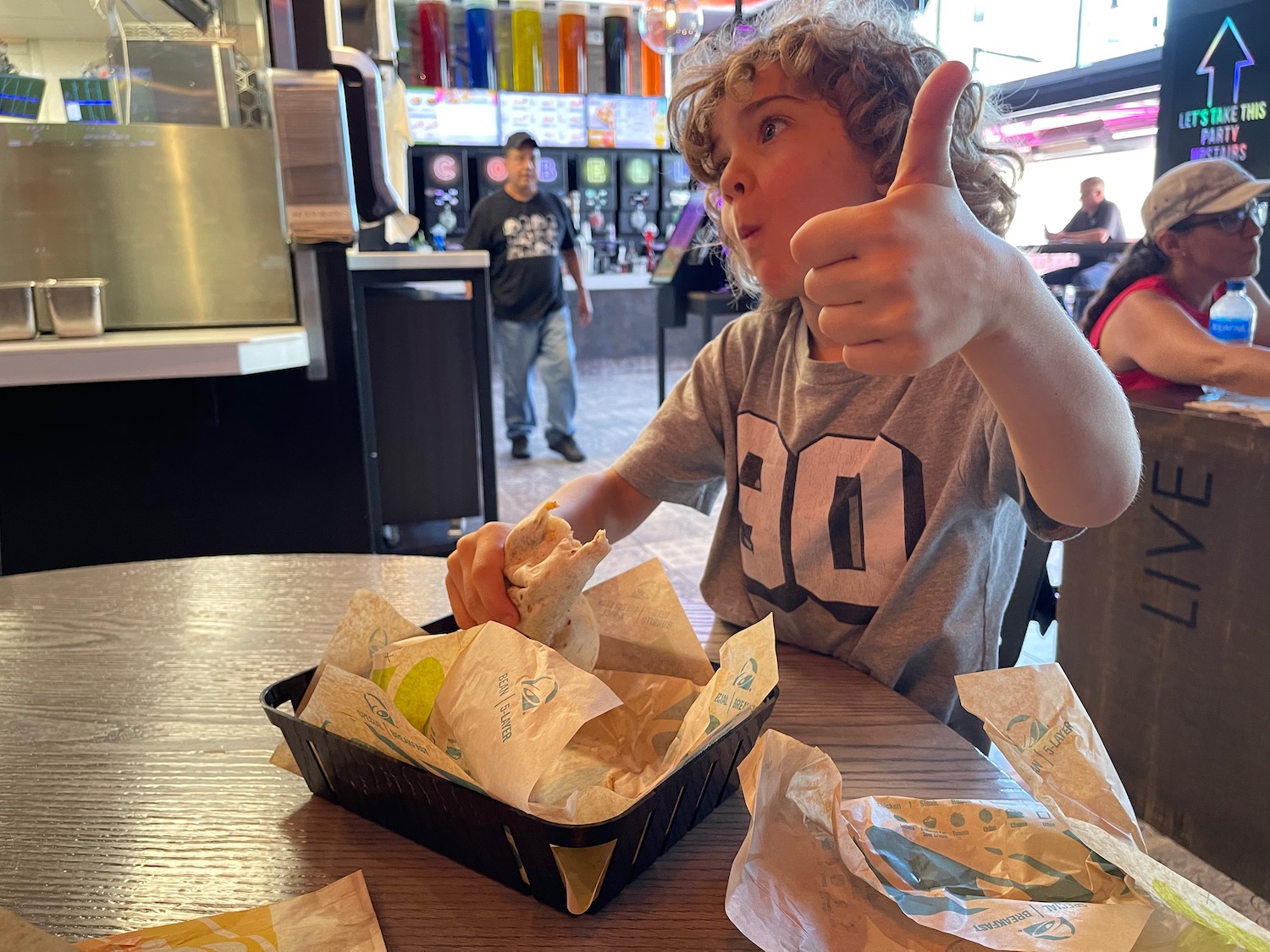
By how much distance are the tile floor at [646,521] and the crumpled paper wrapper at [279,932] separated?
89cm

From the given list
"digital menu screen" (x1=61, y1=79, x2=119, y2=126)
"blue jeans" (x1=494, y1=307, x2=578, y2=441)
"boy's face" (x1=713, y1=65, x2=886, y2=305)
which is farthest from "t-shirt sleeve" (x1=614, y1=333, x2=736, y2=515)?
"blue jeans" (x1=494, y1=307, x2=578, y2=441)

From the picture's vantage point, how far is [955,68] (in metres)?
0.54

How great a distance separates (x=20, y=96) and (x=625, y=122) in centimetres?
584

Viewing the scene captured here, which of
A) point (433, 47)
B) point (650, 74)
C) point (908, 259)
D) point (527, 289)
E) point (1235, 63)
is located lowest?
point (527, 289)

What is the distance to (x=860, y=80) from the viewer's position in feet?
2.95

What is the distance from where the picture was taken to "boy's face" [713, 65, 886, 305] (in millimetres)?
875

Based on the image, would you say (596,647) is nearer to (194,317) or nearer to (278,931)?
(278,931)

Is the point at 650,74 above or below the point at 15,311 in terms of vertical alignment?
above

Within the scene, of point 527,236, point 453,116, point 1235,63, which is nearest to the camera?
point 1235,63

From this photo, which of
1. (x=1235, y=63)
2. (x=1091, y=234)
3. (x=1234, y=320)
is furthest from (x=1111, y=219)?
(x=1234, y=320)

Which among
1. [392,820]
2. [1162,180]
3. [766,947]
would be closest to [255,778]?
[392,820]

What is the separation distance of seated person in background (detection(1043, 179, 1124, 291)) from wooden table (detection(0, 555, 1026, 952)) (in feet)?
14.1

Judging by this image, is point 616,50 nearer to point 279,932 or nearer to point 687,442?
point 687,442

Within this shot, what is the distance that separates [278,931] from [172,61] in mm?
2260
